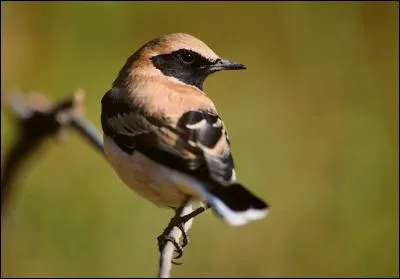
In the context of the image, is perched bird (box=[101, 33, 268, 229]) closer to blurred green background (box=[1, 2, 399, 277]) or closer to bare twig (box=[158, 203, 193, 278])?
bare twig (box=[158, 203, 193, 278])

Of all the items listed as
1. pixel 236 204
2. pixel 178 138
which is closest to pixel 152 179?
pixel 178 138

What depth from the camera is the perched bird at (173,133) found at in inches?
52.1

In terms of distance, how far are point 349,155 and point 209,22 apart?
2.78ft

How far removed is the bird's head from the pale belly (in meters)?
0.22

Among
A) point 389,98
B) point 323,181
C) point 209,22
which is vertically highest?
point 209,22

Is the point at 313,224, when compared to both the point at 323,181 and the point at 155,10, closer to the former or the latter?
the point at 323,181

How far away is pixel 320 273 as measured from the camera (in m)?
3.39

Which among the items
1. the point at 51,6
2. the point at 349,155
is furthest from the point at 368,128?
the point at 51,6

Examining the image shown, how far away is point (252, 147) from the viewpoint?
139 inches

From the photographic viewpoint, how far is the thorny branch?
1413 millimetres

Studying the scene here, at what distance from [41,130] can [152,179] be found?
0.27m

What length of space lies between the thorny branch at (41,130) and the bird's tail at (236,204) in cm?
11

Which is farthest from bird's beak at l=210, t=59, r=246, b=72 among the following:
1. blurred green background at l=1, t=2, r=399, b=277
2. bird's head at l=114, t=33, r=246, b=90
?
blurred green background at l=1, t=2, r=399, b=277

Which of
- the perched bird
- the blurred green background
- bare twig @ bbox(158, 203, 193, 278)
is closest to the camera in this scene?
bare twig @ bbox(158, 203, 193, 278)
